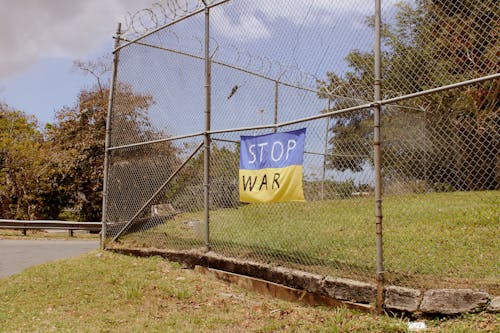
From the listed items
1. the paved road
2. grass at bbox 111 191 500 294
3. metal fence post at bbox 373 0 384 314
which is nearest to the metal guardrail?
the paved road

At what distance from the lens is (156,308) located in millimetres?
5418

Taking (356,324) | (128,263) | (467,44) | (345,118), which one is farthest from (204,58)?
(356,324)

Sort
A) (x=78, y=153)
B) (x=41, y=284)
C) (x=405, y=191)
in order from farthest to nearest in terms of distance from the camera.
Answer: (x=78, y=153)
(x=41, y=284)
(x=405, y=191)

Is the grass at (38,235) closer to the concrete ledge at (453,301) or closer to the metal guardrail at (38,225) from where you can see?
the metal guardrail at (38,225)

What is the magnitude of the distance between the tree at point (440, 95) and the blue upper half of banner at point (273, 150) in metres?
0.41

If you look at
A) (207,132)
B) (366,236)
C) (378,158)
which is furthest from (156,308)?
(366,236)

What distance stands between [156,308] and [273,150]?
2.24 m

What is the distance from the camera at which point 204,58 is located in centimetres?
721

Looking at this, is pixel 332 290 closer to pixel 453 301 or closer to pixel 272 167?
pixel 453 301

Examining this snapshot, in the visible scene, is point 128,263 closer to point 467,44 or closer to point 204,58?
point 204,58

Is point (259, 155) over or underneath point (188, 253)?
over

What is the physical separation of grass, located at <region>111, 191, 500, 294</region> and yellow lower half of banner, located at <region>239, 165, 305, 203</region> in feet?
1.55

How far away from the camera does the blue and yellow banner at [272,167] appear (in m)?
5.48

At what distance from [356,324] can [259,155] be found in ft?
7.98
